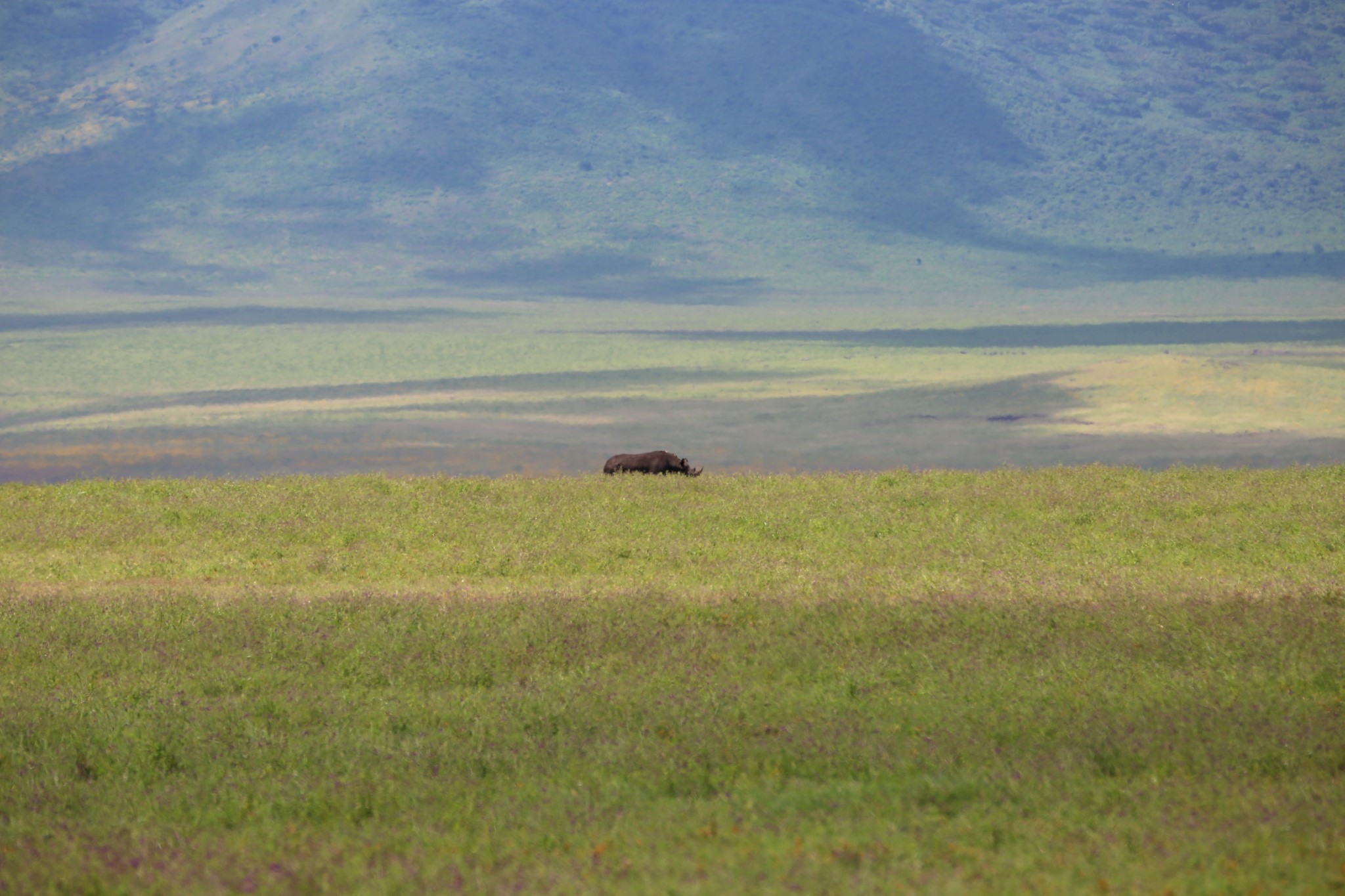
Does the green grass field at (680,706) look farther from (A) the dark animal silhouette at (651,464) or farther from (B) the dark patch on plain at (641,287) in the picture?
(B) the dark patch on plain at (641,287)

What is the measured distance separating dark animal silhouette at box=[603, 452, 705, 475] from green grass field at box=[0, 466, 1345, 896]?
6370 millimetres

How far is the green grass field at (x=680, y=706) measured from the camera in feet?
28.2

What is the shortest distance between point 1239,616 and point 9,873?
12.8 metres

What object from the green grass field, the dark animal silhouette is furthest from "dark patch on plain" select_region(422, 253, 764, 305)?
the green grass field

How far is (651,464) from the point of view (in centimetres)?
3111

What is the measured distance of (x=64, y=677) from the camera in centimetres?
1449

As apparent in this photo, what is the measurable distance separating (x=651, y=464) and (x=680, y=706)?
18.7m

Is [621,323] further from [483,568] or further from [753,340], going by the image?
[483,568]

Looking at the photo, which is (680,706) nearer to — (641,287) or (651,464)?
(651,464)

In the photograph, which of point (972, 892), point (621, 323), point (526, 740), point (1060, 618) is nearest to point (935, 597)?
point (1060, 618)

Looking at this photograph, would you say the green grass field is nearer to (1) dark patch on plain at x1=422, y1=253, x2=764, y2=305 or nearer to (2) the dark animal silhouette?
(2) the dark animal silhouette

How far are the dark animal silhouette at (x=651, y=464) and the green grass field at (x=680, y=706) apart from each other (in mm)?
6370

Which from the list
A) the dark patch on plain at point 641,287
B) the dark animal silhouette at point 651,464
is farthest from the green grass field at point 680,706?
the dark patch on plain at point 641,287

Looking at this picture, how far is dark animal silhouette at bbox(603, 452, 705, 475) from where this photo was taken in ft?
102
